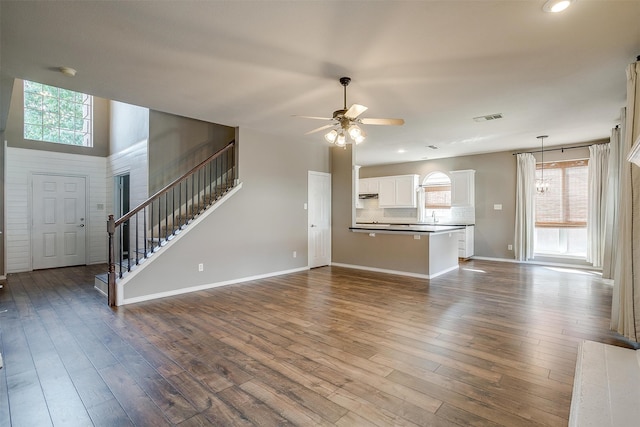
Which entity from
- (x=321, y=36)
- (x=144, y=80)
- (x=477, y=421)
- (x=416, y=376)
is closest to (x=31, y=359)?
(x=144, y=80)

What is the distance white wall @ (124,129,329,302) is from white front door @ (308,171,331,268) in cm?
18

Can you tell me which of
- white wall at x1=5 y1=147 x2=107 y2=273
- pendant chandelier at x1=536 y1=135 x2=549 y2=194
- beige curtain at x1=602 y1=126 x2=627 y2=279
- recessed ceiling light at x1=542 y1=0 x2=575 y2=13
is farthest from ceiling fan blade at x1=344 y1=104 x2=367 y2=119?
white wall at x1=5 y1=147 x2=107 y2=273

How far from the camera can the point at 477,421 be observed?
183cm

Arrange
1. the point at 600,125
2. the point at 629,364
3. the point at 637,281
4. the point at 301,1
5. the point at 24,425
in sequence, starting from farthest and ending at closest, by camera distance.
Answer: the point at 600,125
the point at 637,281
the point at 629,364
the point at 301,1
the point at 24,425

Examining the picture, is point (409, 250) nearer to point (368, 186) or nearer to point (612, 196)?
point (612, 196)

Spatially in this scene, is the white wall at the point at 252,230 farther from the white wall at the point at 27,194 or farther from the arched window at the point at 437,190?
the white wall at the point at 27,194

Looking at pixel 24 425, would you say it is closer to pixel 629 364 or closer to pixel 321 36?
pixel 321 36

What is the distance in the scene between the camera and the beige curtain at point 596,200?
20.2ft

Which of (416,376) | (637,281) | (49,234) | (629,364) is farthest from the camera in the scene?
(49,234)

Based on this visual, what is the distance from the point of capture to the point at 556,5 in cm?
216

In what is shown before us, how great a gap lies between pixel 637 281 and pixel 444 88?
2.66 meters

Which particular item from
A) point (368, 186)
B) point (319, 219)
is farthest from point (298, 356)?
point (368, 186)

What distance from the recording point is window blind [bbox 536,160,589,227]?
6688mm

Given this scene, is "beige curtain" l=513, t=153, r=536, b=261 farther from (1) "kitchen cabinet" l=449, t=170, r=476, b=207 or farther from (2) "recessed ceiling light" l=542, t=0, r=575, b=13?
(2) "recessed ceiling light" l=542, t=0, r=575, b=13
